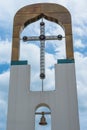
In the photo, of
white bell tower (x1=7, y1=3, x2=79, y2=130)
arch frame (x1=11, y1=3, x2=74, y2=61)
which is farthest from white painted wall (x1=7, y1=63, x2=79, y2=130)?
arch frame (x1=11, y1=3, x2=74, y2=61)

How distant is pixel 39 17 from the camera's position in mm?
13492

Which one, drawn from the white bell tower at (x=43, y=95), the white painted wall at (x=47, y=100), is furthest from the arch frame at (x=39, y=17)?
the white painted wall at (x=47, y=100)

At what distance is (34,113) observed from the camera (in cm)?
1144

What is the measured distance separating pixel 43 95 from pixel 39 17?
409cm

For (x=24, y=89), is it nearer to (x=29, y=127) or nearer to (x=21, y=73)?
(x=21, y=73)

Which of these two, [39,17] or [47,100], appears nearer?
[47,100]

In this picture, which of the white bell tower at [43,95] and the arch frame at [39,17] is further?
the arch frame at [39,17]

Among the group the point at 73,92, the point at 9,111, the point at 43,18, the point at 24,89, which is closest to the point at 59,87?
the point at 73,92

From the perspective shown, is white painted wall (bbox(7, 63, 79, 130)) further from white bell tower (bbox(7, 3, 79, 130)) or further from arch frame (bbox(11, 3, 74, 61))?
arch frame (bbox(11, 3, 74, 61))

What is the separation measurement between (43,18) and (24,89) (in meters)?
3.88

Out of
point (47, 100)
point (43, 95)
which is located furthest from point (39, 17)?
point (47, 100)

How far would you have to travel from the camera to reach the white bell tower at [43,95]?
37.1 ft

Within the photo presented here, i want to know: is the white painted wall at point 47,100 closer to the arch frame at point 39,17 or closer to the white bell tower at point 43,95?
the white bell tower at point 43,95

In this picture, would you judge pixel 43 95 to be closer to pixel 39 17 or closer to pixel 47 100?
pixel 47 100
